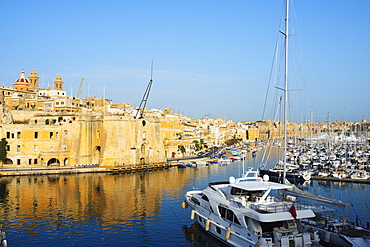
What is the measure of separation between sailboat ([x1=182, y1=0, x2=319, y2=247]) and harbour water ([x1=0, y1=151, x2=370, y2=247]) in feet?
6.27

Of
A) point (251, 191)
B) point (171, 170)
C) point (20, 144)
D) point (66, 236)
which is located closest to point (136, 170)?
point (171, 170)

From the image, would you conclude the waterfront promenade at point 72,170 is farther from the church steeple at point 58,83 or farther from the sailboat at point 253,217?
the church steeple at point 58,83

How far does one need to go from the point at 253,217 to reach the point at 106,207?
38.1ft

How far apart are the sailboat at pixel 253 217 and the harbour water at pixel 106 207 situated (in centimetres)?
191

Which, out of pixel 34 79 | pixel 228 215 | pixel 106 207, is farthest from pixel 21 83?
pixel 228 215

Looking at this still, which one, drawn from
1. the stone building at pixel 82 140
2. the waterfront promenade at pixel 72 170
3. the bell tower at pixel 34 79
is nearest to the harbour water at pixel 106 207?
the waterfront promenade at pixel 72 170

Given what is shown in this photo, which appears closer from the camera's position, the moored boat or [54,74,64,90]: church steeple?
the moored boat

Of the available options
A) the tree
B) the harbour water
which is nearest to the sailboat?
the harbour water

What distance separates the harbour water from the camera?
654 inches

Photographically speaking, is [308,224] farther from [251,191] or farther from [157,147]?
[157,147]

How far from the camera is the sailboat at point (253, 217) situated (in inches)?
499

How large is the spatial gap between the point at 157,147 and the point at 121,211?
21.6 meters

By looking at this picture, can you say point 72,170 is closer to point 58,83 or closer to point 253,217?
point 253,217

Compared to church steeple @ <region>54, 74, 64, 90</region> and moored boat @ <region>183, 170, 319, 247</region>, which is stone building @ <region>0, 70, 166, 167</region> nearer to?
moored boat @ <region>183, 170, 319, 247</region>
